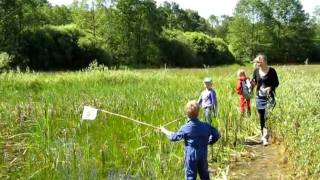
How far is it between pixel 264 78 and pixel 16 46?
121 ft

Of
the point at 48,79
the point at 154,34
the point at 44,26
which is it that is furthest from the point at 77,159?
the point at 154,34

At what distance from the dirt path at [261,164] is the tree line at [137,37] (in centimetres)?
1332

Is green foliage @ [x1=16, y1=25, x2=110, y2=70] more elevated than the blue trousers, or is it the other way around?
green foliage @ [x1=16, y1=25, x2=110, y2=70]

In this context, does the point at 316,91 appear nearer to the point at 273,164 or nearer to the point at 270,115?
the point at 270,115

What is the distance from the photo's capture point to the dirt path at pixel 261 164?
30.6ft

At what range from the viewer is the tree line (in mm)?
47906

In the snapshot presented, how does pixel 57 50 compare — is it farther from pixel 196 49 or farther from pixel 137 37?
pixel 196 49

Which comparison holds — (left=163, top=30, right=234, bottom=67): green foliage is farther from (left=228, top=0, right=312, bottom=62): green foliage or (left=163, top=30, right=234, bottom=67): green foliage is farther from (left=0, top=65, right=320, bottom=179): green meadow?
(left=0, top=65, right=320, bottom=179): green meadow

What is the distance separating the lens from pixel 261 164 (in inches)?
402

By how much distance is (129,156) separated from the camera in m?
9.99

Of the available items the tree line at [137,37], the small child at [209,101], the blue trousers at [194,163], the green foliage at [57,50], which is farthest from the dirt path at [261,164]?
the green foliage at [57,50]

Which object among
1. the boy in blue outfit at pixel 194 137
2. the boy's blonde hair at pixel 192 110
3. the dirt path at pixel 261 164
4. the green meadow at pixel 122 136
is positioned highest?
the boy's blonde hair at pixel 192 110

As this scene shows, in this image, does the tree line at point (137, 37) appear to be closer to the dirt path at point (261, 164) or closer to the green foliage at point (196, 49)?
the green foliage at point (196, 49)

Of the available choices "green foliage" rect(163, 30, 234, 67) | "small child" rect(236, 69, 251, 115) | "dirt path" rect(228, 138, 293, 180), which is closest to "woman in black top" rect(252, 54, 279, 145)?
"dirt path" rect(228, 138, 293, 180)
